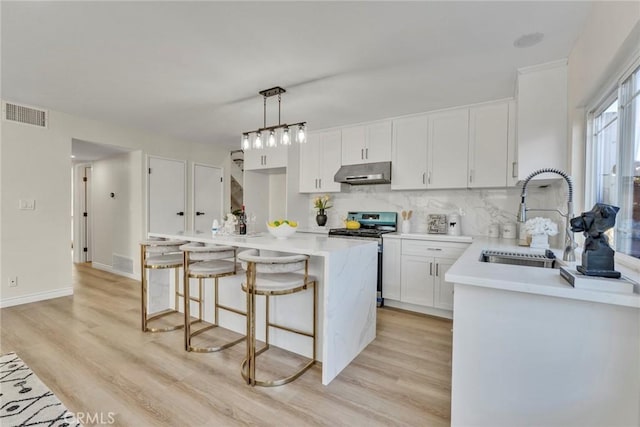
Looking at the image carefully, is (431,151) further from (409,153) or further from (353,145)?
(353,145)

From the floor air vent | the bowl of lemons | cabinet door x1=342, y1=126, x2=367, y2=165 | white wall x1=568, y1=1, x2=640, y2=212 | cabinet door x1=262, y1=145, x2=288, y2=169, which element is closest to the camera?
white wall x1=568, y1=1, x2=640, y2=212

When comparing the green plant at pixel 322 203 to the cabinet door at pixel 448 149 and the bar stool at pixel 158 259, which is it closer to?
the cabinet door at pixel 448 149

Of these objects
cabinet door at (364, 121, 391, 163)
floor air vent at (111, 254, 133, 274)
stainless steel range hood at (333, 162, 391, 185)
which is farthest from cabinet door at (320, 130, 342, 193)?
floor air vent at (111, 254, 133, 274)

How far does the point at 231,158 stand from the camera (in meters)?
6.07

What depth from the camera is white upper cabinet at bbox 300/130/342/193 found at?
425 centimetres

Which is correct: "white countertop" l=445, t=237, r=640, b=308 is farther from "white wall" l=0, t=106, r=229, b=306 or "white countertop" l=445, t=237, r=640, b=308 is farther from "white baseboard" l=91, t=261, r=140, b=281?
"white baseboard" l=91, t=261, r=140, b=281

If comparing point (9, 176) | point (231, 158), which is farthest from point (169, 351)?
point (231, 158)

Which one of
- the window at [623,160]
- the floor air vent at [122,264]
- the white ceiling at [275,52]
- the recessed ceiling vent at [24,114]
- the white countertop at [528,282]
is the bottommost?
the floor air vent at [122,264]

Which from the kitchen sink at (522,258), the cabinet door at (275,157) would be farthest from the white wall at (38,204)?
the kitchen sink at (522,258)

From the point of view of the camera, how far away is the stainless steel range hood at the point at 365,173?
376cm

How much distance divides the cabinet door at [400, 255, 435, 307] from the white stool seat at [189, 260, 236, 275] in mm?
2008

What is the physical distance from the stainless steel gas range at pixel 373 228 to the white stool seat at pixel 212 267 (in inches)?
69.3

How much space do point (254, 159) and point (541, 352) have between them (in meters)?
4.52

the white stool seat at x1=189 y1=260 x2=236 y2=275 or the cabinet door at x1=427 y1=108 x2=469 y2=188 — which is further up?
the cabinet door at x1=427 y1=108 x2=469 y2=188
